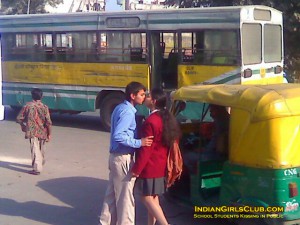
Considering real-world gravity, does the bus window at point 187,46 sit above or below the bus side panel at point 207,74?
above

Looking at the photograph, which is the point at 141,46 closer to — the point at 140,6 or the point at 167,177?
the point at 167,177

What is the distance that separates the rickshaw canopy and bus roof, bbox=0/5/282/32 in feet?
22.2

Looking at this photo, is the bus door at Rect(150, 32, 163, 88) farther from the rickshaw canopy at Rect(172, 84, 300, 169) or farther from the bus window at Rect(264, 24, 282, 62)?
the rickshaw canopy at Rect(172, 84, 300, 169)

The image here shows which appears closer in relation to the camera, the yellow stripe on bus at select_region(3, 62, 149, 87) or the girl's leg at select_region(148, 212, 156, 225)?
the girl's leg at select_region(148, 212, 156, 225)

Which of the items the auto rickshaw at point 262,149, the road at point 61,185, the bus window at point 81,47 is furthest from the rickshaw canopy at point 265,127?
the bus window at point 81,47

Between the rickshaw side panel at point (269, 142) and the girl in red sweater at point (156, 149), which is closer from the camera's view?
the rickshaw side panel at point (269, 142)

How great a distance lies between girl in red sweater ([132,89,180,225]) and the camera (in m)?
5.74

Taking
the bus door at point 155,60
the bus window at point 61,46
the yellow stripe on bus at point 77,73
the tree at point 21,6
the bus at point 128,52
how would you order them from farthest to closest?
the tree at point 21,6 < the bus window at point 61,46 < the yellow stripe on bus at point 77,73 < the bus door at point 155,60 < the bus at point 128,52

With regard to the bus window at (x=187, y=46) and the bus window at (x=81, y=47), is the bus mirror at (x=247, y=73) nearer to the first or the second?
the bus window at (x=187, y=46)

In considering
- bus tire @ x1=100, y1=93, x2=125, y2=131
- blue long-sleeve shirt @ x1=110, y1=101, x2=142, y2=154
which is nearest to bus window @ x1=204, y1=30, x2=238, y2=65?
bus tire @ x1=100, y1=93, x2=125, y2=131

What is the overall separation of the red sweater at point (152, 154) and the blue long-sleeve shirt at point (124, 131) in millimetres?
122

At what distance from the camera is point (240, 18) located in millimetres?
12305

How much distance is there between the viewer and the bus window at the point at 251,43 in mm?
12570

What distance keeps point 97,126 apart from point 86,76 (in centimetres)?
154
